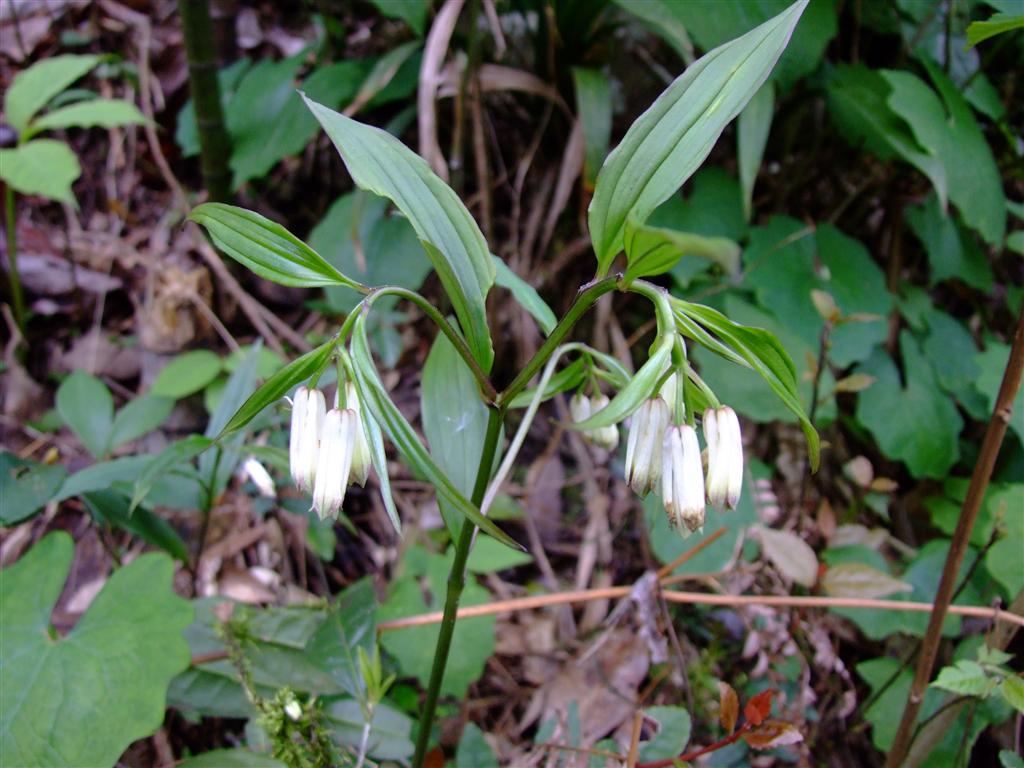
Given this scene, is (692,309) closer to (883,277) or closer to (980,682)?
(980,682)

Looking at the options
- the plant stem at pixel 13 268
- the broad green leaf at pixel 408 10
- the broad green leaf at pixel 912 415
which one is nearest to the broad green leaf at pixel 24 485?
the plant stem at pixel 13 268

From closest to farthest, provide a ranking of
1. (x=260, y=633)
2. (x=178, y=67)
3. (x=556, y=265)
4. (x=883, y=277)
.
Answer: (x=260, y=633)
(x=883, y=277)
(x=556, y=265)
(x=178, y=67)

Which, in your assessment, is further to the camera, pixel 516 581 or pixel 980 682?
pixel 516 581

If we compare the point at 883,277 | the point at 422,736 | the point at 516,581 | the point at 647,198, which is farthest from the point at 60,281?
the point at 883,277

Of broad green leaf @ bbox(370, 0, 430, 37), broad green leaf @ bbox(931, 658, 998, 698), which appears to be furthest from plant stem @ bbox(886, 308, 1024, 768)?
broad green leaf @ bbox(370, 0, 430, 37)

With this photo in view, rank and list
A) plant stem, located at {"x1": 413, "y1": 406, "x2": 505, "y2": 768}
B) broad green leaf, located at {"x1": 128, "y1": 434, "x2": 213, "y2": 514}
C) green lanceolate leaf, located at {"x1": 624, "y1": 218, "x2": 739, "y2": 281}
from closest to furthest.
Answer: green lanceolate leaf, located at {"x1": 624, "y1": 218, "x2": 739, "y2": 281}, plant stem, located at {"x1": 413, "y1": 406, "x2": 505, "y2": 768}, broad green leaf, located at {"x1": 128, "y1": 434, "x2": 213, "y2": 514}

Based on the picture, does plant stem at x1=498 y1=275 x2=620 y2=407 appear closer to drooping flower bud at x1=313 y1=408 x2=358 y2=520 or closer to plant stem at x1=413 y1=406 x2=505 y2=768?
plant stem at x1=413 y1=406 x2=505 y2=768

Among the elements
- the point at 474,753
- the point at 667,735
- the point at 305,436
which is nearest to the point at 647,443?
the point at 305,436
